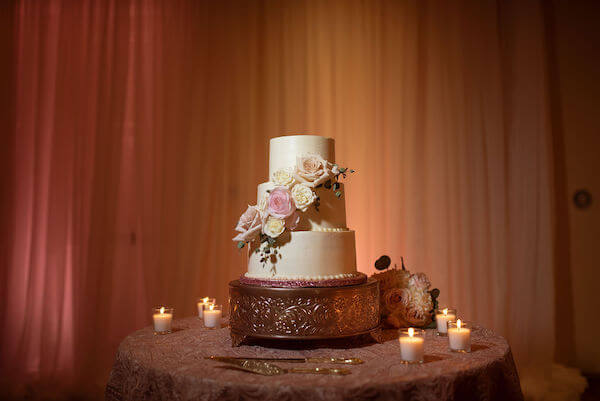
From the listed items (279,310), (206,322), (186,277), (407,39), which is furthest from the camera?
(407,39)

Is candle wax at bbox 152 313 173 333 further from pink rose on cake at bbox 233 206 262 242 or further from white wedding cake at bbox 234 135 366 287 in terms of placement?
pink rose on cake at bbox 233 206 262 242

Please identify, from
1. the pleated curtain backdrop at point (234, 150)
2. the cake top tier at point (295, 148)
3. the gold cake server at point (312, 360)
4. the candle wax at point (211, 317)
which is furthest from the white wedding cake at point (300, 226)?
the pleated curtain backdrop at point (234, 150)

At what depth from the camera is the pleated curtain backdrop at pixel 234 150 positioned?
3828mm

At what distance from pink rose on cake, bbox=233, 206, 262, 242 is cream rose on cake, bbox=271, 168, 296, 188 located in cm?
16

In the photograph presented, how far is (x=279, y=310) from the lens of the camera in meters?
1.86

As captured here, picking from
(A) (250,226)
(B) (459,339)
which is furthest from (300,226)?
(B) (459,339)

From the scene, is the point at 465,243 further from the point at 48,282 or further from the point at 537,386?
the point at 48,282

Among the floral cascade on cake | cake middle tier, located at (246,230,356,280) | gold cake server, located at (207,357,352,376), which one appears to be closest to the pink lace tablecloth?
gold cake server, located at (207,357,352,376)

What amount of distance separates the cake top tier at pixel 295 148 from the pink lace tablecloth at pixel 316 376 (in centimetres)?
85

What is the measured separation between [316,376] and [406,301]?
92cm

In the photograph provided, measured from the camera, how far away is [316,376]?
1.55 metres

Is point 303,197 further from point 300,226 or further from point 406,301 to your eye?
point 406,301

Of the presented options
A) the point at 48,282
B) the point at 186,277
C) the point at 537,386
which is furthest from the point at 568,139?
the point at 48,282

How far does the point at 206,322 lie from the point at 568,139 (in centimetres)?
381
